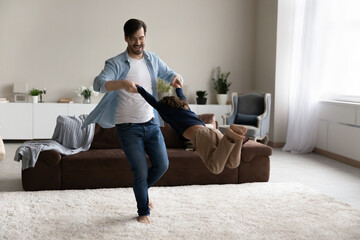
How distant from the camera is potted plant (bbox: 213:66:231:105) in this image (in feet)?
25.0

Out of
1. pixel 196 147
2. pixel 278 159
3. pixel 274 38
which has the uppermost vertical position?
pixel 274 38

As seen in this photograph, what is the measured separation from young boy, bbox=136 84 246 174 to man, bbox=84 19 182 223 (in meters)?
0.27

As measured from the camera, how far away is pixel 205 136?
252cm

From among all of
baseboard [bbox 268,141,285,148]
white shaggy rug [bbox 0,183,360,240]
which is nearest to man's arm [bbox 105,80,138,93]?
white shaggy rug [bbox 0,183,360,240]

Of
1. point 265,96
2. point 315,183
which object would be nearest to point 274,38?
point 265,96

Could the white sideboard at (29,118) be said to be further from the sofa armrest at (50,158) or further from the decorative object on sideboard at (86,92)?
the sofa armrest at (50,158)

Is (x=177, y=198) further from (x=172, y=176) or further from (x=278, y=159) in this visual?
(x=278, y=159)

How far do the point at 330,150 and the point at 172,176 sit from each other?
115 inches

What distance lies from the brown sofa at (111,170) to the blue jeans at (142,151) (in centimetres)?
114

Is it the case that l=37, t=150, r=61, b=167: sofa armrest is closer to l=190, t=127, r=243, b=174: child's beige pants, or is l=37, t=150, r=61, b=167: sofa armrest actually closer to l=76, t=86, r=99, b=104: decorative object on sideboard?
l=190, t=127, r=243, b=174: child's beige pants

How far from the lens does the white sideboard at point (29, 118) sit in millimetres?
6801

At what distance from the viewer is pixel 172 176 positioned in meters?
4.23

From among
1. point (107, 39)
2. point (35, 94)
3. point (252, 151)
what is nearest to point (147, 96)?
point (252, 151)

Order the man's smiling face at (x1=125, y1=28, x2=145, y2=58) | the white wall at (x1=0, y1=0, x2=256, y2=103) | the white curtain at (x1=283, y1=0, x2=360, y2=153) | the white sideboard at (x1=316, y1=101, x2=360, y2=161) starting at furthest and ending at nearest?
the white wall at (x1=0, y1=0, x2=256, y2=103) < the white curtain at (x1=283, y1=0, x2=360, y2=153) < the white sideboard at (x1=316, y1=101, x2=360, y2=161) < the man's smiling face at (x1=125, y1=28, x2=145, y2=58)
